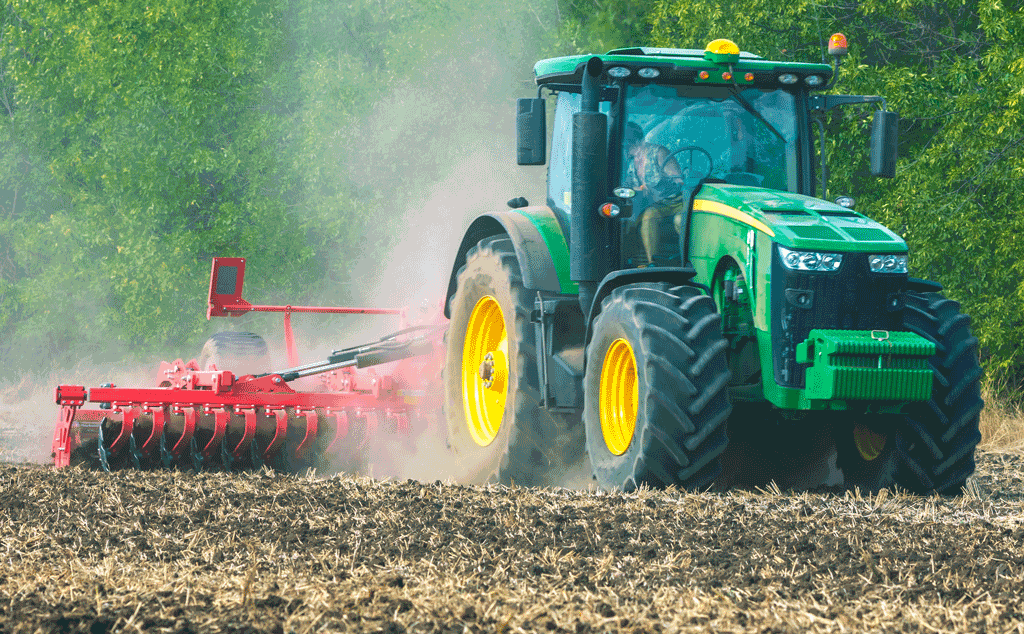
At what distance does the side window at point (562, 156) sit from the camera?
Result: 8289 millimetres

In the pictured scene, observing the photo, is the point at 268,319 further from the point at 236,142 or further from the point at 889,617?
the point at 889,617

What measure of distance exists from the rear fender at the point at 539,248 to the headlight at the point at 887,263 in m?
1.95

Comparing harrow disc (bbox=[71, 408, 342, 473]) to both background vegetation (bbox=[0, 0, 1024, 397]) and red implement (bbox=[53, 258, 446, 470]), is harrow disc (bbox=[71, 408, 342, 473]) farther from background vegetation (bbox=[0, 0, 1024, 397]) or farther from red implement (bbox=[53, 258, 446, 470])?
background vegetation (bbox=[0, 0, 1024, 397])

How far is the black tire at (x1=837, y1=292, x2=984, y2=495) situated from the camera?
680 cm

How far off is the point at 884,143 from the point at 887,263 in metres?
1.32

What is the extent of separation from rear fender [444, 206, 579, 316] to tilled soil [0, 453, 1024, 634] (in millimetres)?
1453

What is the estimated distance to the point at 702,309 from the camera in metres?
6.66

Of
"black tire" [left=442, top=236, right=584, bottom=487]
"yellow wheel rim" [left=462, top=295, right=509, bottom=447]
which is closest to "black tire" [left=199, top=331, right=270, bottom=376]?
"yellow wheel rim" [left=462, top=295, right=509, bottom=447]

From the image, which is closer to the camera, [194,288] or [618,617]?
[618,617]

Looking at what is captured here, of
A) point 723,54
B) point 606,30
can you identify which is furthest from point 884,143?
point 606,30

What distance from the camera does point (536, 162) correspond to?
25.3ft

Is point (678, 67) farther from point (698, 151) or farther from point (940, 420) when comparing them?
point (940, 420)

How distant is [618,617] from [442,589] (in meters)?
0.74

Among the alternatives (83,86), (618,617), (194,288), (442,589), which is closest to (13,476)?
(442,589)
